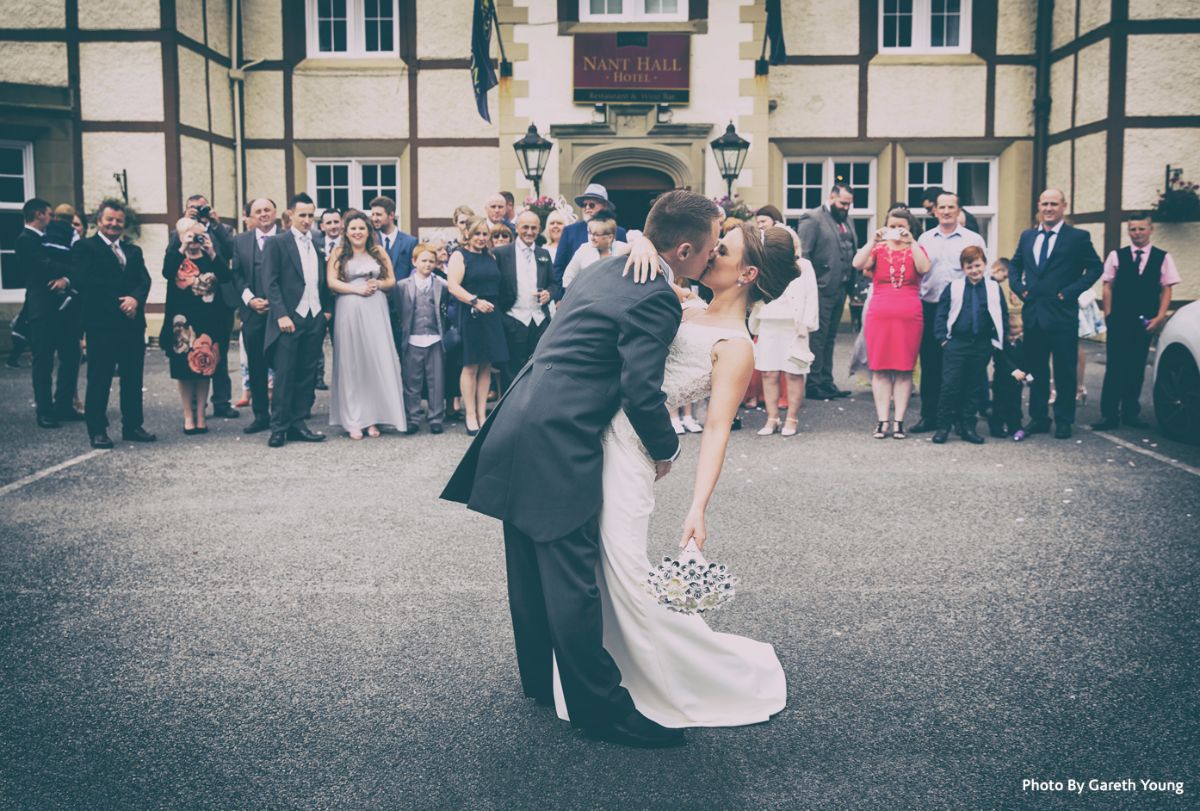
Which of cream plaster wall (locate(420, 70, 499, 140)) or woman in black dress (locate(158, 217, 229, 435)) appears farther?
cream plaster wall (locate(420, 70, 499, 140))

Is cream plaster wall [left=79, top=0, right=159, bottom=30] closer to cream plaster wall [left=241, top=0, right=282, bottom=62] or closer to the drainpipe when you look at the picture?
cream plaster wall [left=241, top=0, right=282, bottom=62]

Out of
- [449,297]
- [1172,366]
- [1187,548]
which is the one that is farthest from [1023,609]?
[449,297]

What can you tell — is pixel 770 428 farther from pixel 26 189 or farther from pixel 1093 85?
pixel 26 189

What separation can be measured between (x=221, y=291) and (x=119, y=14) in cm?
802

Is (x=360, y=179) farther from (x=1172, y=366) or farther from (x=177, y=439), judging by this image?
(x=1172, y=366)

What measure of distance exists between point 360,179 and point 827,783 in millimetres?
16051

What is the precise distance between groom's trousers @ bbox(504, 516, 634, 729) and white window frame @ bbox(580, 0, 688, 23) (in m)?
14.3

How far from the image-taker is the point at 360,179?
698 inches

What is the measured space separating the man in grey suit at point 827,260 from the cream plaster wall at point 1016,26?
7900mm

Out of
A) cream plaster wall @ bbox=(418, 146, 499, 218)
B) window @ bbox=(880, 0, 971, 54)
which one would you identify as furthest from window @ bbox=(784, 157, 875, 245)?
cream plaster wall @ bbox=(418, 146, 499, 218)

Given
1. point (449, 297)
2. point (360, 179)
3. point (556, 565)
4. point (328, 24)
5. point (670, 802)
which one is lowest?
point (670, 802)

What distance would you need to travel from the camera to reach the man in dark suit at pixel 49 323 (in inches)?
376

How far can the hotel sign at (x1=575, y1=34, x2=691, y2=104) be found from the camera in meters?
16.0

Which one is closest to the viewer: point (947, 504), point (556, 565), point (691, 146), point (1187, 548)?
point (556, 565)
